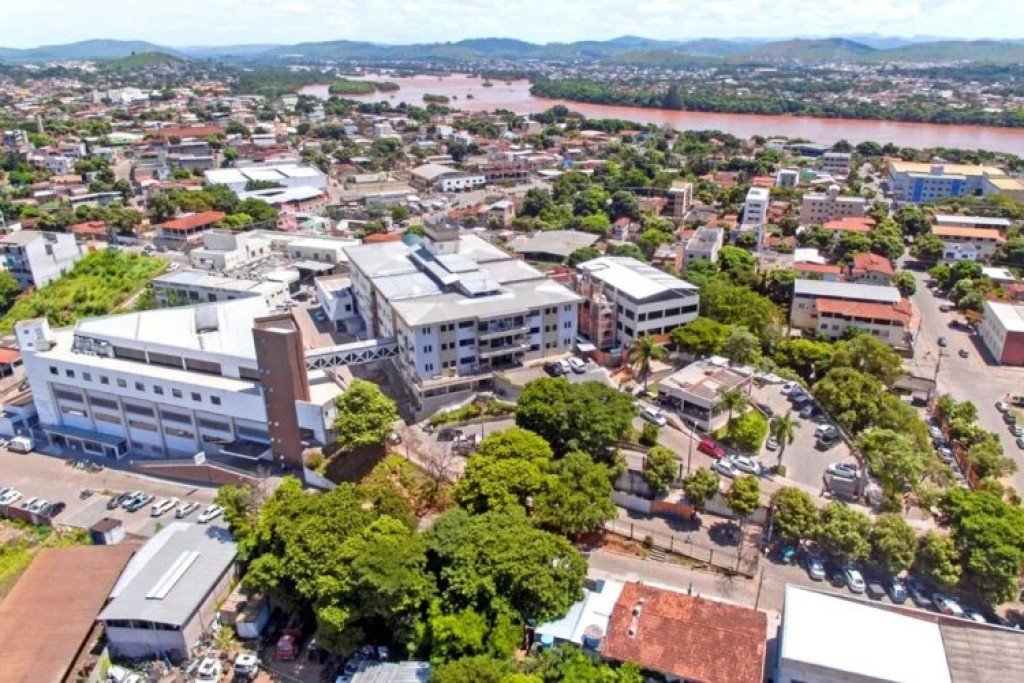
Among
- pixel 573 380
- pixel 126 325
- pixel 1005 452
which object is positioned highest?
pixel 126 325

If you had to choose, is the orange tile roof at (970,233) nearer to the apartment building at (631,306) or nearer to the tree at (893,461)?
the apartment building at (631,306)

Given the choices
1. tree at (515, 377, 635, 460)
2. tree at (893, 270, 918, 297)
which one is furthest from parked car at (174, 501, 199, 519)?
tree at (893, 270, 918, 297)

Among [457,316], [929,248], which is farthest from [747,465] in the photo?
[929,248]

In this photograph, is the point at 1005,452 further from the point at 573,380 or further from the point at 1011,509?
the point at 573,380

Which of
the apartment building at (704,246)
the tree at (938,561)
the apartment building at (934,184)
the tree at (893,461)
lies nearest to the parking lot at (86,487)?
the tree at (893,461)

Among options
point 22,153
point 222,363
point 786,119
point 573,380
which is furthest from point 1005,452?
point 786,119

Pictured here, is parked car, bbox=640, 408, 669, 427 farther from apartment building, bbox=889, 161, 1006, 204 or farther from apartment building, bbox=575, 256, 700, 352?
apartment building, bbox=889, 161, 1006, 204

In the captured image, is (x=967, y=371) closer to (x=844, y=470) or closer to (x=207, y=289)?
(x=844, y=470)
